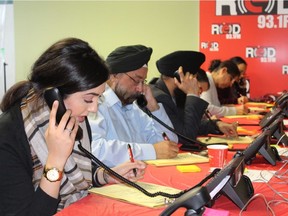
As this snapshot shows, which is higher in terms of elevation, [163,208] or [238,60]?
[238,60]

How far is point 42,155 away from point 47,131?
0.31ft

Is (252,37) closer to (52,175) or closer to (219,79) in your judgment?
(219,79)

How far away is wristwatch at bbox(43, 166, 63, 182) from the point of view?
4.46 ft

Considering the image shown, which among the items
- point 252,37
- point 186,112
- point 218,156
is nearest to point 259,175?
point 218,156

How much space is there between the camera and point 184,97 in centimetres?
303

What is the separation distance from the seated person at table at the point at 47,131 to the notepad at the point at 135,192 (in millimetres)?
79

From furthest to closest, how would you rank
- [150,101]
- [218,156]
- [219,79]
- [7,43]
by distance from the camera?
[7,43]
[219,79]
[150,101]
[218,156]

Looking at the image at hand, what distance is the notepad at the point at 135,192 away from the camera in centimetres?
145

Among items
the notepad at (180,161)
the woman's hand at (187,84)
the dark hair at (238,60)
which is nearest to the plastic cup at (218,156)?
the notepad at (180,161)

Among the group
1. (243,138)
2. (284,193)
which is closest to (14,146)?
(284,193)

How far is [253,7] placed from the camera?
5.63m

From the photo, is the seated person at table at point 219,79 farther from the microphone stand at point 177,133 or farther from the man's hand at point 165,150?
the man's hand at point 165,150

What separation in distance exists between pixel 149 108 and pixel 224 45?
344 cm

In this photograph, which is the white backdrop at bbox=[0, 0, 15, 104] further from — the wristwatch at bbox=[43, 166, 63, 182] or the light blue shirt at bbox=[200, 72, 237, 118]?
the wristwatch at bbox=[43, 166, 63, 182]
